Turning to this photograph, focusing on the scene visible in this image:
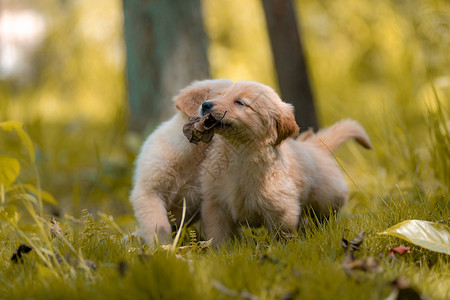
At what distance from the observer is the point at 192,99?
108 inches

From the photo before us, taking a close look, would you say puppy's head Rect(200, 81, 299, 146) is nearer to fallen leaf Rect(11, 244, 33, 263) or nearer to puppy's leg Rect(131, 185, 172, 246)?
puppy's leg Rect(131, 185, 172, 246)

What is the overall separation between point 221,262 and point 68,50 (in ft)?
24.3

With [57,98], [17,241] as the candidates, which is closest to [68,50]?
[57,98]

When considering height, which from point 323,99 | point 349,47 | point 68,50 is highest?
point 68,50

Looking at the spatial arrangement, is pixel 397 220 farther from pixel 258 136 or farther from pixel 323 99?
pixel 323 99

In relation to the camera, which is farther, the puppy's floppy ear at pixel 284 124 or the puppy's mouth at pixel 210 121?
the puppy's floppy ear at pixel 284 124

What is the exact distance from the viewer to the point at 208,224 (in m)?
2.81

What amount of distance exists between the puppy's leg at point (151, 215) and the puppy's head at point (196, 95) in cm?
53

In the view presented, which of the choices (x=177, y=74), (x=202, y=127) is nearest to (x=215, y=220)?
(x=202, y=127)

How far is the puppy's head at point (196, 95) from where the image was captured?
107 inches

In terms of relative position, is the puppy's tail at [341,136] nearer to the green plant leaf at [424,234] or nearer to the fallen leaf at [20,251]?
the green plant leaf at [424,234]

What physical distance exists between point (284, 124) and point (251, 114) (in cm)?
19

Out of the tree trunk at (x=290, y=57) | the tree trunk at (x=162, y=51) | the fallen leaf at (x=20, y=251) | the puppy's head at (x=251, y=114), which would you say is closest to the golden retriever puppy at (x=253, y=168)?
the puppy's head at (x=251, y=114)

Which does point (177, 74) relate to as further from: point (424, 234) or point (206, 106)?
point (424, 234)
